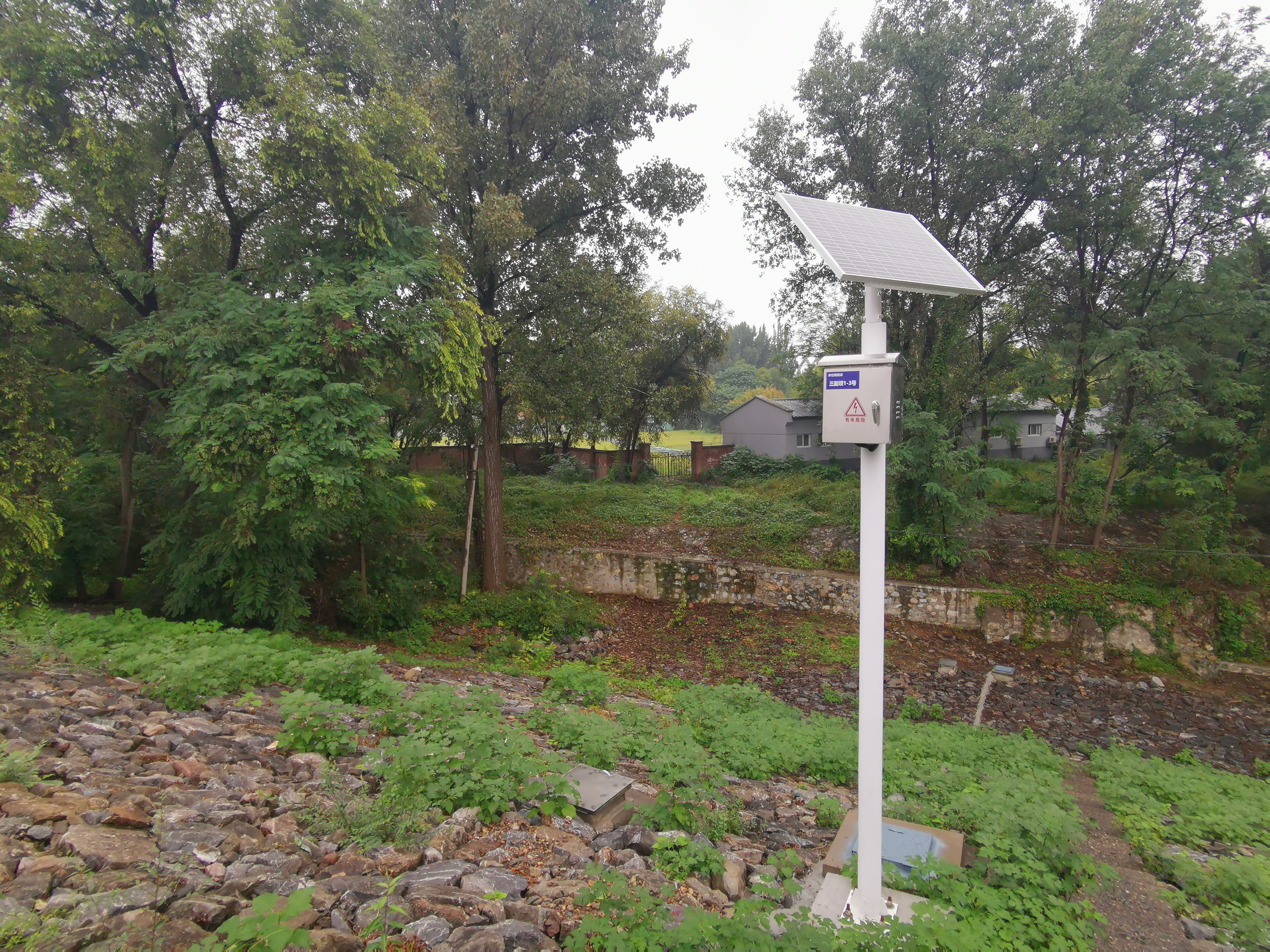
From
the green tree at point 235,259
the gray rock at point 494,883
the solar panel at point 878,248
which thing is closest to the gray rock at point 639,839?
the gray rock at point 494,883

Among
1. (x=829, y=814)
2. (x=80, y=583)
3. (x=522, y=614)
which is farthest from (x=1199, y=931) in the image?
(x=80, y=583)

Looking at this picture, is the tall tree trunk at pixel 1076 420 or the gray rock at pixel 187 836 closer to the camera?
the gray rock at pixel 187 836

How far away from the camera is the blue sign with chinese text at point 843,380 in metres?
3.16

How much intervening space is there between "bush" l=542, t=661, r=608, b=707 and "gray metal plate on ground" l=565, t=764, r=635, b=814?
2.22 metres

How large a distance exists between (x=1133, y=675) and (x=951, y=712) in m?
4.11

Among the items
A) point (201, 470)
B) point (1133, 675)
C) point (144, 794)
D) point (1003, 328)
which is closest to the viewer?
point (144, 794)

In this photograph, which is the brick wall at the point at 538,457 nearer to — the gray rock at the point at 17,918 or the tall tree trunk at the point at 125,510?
the tall tree trunk at the point at 125,510

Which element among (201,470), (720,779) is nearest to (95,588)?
(201,470)

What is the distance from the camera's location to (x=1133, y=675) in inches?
425

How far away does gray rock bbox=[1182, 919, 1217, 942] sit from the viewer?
11.1ft

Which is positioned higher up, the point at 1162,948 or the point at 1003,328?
the point at 1003,328

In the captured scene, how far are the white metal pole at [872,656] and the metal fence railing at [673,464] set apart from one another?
20.1 meters

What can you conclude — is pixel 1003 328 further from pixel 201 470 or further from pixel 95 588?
pixel 95 588

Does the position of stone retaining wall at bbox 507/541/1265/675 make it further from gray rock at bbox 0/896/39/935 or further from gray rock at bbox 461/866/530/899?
gray rock at bbox 0/896/39/935
